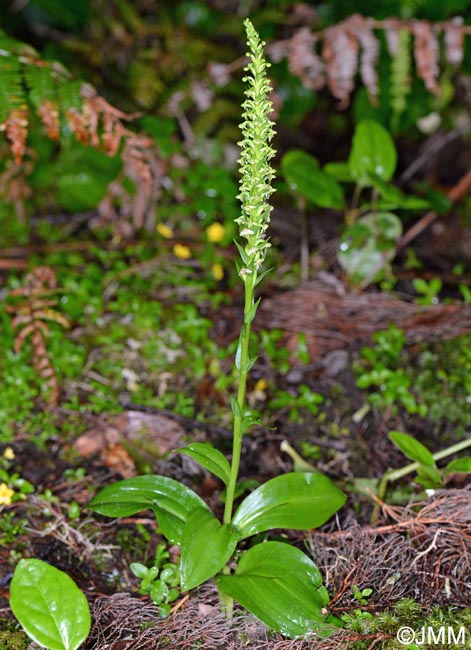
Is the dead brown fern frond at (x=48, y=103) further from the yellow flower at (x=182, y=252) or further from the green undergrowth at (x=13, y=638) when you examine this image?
the green undergrowth at (x=13, y=638)

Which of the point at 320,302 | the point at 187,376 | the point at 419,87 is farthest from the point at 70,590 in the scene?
the point at 419,87

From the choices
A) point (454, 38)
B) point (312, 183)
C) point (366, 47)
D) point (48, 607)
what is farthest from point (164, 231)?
point (48, 607)

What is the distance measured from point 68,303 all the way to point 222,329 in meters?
0.90

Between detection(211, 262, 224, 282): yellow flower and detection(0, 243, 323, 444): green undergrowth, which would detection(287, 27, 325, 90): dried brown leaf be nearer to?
detection(211, 262, 224, 282): yellow flower

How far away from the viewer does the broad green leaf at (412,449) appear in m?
2.67

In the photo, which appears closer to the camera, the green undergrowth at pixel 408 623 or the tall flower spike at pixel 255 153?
the tall flower spike at pixel 255 153

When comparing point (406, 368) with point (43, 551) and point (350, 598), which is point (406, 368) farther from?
point (43, 551)

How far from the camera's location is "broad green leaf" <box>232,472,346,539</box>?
2.36 meters

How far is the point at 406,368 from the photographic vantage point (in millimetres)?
3400

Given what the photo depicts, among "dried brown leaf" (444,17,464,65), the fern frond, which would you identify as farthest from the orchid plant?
"dried brown leaf" (444,17,464,65)

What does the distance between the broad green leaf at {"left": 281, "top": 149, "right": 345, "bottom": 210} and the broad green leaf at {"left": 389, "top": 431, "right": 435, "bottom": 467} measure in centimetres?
156

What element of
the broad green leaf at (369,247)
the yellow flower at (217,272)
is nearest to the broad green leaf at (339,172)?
the broad green leaf at (369,247)

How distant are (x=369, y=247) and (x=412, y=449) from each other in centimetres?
147

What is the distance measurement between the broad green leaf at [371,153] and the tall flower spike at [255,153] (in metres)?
1.94
